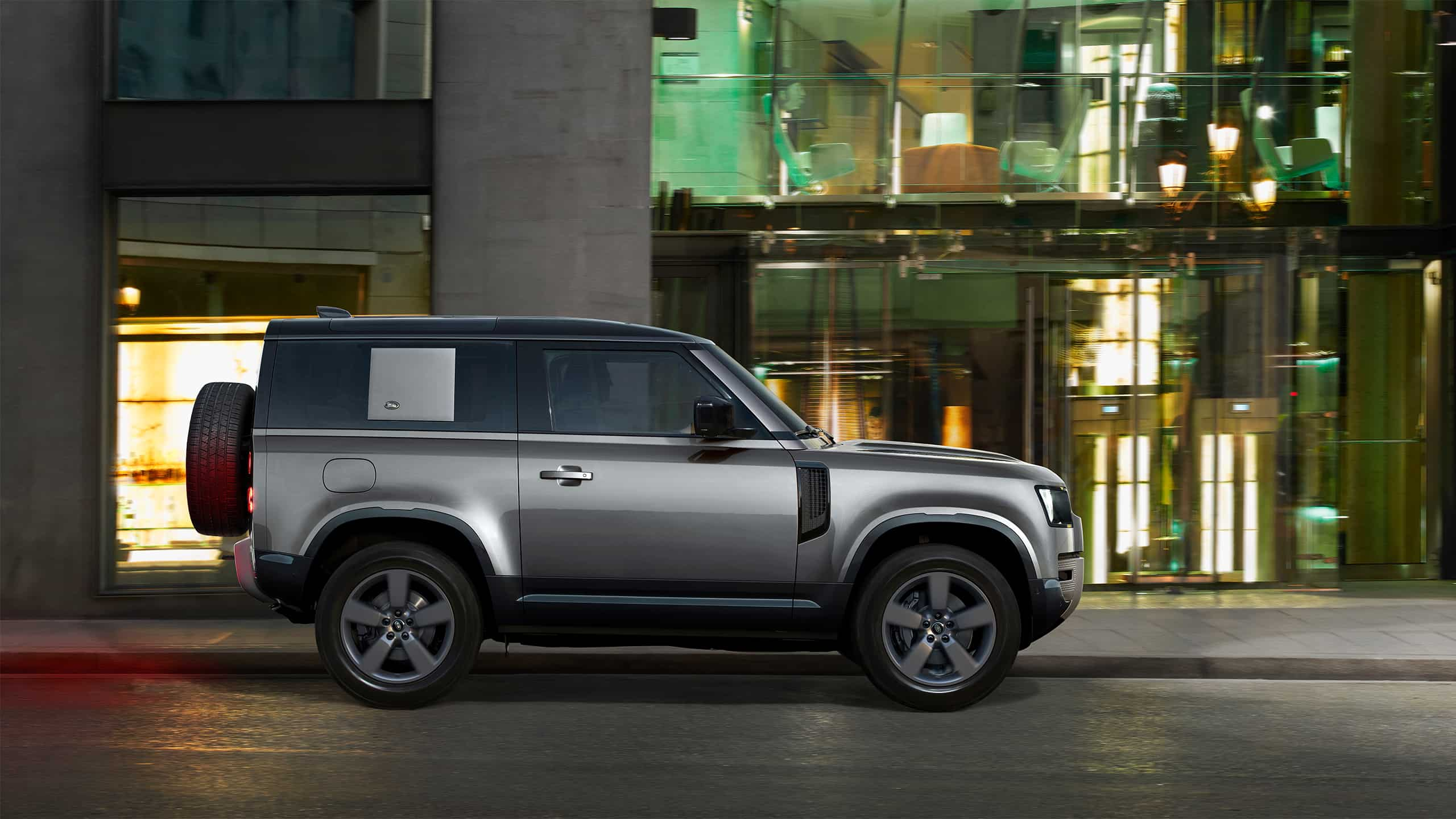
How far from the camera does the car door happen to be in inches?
279

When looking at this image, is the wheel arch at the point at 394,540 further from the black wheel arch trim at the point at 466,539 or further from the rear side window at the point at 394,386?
the rear side window at the point at 394,386

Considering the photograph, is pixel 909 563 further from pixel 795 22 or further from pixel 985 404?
pixel 795 22

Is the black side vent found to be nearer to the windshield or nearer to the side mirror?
the windshield

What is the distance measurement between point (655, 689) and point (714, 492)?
57.6 inches

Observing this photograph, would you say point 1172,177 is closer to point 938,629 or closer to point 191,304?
point 938,629

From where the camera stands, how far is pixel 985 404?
1211 centimetres

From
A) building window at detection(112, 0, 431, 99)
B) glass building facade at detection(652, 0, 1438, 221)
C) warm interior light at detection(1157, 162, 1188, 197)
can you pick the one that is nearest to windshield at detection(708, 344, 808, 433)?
building window at detection(112, 0, 431, 99)

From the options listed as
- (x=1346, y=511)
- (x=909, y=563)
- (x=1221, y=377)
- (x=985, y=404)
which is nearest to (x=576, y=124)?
(x=985, y=404)

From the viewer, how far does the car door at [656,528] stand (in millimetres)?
7082

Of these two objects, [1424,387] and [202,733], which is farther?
[1424,387]

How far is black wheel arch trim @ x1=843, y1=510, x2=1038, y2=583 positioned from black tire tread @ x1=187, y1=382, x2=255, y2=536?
314 centimetres

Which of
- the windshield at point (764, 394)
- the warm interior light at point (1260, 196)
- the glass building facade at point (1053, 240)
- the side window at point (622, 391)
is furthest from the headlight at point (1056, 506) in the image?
the warm interior light at point (1260, 196)

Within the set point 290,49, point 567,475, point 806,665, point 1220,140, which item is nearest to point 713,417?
point 567,475

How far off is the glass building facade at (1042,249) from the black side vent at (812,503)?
482 centimetres
